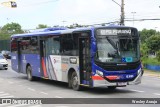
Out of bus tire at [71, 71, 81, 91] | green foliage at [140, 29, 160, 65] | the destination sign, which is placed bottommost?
green foliage at [140, 29, 160, 65]

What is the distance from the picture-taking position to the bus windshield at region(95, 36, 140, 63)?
17328 mm

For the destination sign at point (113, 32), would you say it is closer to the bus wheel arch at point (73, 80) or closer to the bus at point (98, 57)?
the bus at point (98, 57)

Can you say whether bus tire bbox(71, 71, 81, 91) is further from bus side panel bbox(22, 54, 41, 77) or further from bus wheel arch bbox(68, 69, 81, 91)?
bus side panel bbox(22, 54, 41, 77)

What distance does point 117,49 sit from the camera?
57.3 feet

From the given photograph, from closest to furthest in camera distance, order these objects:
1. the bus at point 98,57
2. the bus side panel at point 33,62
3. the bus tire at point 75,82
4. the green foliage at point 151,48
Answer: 1. the bus at point 98,57
2. the bus tire at point 75,82
3. the bus side panel at point 33,62
4. the green foliage at point 151,48

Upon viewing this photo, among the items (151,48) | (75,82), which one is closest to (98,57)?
(75,82)

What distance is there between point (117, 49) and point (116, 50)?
8 cm

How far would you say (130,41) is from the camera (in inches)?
708

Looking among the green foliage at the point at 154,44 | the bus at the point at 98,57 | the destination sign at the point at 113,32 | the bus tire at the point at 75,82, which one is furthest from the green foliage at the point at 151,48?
the destination sign at the point at 113,32

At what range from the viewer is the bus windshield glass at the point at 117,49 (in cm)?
1733

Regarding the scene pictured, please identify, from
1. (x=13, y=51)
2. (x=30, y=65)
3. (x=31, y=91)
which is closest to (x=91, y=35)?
(x=31, y=91)

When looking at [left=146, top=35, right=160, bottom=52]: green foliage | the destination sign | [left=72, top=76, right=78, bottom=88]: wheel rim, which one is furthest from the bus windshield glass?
[left=146, top=35, right=160, bottom=52]: green foliage

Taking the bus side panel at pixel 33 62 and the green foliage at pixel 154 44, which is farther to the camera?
the green foliage at pixel 154 44

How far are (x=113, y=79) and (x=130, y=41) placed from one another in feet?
6.31
